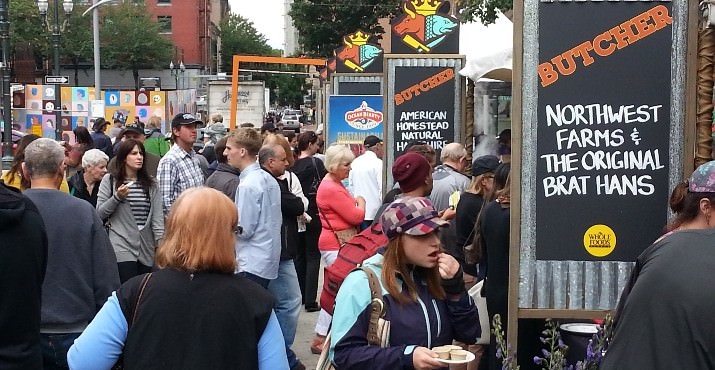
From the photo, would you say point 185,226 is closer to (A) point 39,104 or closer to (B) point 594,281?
(B) point 594,281

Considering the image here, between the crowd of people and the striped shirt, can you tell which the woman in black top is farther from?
the striped shirt

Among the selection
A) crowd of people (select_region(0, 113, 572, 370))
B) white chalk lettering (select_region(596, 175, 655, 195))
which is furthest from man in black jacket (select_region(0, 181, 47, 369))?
white chalk lettering (select_region(596, 175, 655, 195))

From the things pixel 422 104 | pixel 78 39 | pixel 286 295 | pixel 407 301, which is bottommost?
pixel 286 295

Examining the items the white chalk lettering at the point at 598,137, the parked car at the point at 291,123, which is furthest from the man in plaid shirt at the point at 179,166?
the parked car at the point at 291,123

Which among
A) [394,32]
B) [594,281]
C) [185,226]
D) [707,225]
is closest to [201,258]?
[185,226]

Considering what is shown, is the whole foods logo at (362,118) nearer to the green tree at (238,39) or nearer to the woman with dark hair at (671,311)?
the woman with dark hair at (671,311)

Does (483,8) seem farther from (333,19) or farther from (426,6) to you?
(333,19)

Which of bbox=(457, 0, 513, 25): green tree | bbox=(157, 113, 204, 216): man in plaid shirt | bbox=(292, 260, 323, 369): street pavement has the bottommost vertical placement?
bbox=(292, 260, 323, 369): street pavement

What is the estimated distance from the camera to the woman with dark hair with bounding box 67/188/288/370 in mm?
3473

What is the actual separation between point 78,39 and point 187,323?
68267 millimetres

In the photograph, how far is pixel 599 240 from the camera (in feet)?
16.2

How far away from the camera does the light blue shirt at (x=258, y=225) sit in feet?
23.7

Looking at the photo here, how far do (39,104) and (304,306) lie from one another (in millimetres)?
25547

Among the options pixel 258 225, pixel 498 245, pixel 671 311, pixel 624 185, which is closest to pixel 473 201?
pixel 498 245
